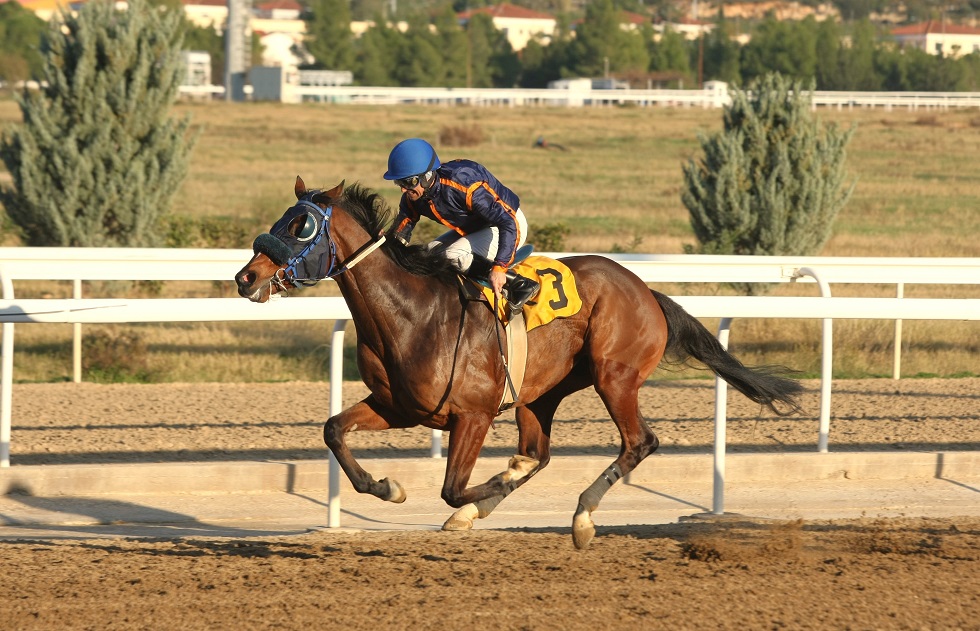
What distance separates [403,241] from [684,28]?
15268 centimetres

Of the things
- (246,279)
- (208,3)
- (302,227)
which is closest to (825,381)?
(302,227)

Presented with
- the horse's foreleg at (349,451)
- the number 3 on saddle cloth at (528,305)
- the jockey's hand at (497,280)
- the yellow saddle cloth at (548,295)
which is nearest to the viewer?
the horse's foreleg at (349,451)

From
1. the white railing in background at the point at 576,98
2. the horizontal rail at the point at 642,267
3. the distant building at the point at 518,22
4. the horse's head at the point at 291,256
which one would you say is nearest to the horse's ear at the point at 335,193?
the horse's head at the point at 291,256

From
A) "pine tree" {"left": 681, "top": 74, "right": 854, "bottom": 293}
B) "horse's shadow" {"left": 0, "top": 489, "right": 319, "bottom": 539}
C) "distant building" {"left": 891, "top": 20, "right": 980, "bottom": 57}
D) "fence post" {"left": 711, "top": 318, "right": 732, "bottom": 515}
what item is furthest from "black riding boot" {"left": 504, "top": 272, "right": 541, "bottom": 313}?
"distant building" {"left": 891, "top": 20, "right": 980, "bottom": 57}

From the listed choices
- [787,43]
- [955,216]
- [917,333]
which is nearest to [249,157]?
[955,216]

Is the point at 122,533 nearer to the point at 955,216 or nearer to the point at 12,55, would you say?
the point at 955,216

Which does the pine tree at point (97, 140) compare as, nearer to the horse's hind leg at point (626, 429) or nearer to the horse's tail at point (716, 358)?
the horse's tail at point (716, 358)

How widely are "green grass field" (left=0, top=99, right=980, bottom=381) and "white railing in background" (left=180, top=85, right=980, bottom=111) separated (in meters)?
1.96

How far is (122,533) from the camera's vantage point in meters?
5.48

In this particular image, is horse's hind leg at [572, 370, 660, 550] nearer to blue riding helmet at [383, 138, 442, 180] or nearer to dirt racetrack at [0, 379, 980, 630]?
dirt racetrack at [0, 379, 980, 630]

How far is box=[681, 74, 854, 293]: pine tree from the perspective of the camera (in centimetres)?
1444

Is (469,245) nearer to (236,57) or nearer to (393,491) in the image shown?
(393,491)

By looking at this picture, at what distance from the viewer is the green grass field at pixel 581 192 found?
1076 centimetres

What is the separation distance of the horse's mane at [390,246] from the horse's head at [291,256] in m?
0.21
